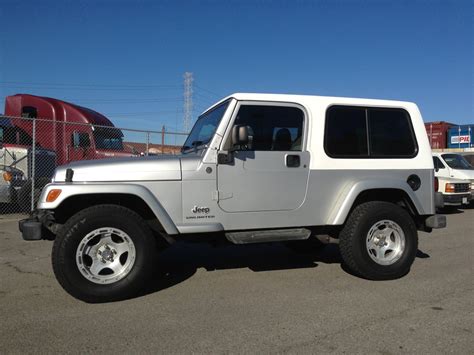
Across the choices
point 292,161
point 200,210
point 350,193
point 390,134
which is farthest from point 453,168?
point 200,210

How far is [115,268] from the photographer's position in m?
4.22

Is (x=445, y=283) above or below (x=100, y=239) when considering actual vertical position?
below

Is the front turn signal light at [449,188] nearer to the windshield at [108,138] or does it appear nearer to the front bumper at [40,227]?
the windshield at [108,138]

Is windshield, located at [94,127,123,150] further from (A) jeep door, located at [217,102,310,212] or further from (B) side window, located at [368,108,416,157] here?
(B) side window, located at [368,108,416,157]

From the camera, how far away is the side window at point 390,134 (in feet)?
16.9

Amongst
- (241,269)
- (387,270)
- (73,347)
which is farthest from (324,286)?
(73,347)

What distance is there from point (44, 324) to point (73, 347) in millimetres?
608

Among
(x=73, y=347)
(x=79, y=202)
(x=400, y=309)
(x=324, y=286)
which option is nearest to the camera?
(x=73, y=347)

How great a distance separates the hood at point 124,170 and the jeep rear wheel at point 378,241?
82.9 inches

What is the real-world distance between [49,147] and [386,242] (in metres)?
10.3

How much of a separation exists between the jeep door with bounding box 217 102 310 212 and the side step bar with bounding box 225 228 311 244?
25cm

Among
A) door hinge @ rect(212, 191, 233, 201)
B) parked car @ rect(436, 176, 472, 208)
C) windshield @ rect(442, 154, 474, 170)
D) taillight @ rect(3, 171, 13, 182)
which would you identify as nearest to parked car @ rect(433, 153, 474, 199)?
windshield @ rect(442, 154, 474, 170)

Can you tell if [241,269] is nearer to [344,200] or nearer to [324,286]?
[324,286]

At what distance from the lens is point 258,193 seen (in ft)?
15.3
